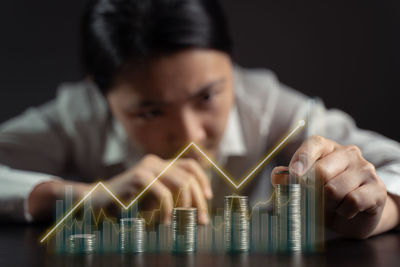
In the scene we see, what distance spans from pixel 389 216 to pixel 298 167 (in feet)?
1.07

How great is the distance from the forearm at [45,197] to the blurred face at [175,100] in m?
0.23

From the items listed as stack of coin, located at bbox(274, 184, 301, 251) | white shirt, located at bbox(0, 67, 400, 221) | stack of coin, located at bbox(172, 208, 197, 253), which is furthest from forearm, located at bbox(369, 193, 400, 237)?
white shirt, located at bbox(0, 67, 400, 221)

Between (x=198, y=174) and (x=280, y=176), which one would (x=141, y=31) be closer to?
(x=198, y=174)

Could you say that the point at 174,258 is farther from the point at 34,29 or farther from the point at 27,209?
the point at 34,29

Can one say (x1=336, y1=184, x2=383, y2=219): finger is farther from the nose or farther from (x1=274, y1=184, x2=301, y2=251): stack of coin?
the nose

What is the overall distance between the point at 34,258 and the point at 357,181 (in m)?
0.50

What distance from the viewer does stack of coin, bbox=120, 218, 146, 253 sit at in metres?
0.74

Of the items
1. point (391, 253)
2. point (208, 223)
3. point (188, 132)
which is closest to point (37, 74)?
point (188, 132)

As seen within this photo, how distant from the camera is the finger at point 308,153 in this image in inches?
27.9

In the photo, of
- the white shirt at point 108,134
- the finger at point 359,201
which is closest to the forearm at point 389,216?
the finger at point 359,201

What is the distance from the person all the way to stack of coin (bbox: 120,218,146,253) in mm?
210

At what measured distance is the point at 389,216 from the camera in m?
0.94

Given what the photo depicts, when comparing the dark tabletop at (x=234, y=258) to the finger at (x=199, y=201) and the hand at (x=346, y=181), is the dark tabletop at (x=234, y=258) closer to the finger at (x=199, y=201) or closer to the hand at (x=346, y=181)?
the hand at (x=346, y=181)

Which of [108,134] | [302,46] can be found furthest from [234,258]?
[302,46]
